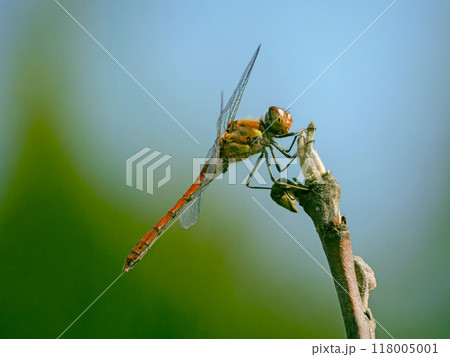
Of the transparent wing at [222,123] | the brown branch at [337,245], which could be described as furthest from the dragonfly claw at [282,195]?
the transparent wing at [222,123]

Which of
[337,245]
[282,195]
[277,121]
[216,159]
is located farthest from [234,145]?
[337,245]

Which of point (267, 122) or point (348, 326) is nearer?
point (348, 326)

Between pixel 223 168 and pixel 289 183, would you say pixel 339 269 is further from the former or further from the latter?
pixel 223 168

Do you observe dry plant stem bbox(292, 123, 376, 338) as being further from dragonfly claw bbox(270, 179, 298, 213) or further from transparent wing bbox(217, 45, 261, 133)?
transparent wing bbox(217, 45, 261, 133)

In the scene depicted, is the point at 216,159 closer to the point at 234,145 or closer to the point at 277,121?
the point at 234,145

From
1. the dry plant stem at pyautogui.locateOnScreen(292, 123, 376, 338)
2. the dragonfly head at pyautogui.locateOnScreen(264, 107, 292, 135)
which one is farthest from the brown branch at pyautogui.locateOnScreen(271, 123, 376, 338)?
the dragonfly head at pyautogui.locateOnScreen(264, 107, 292, 135)

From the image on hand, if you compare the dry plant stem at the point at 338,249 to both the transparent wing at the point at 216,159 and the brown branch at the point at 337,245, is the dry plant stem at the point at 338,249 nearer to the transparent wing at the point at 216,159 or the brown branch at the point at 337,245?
the brown branch at the point at 337,245
